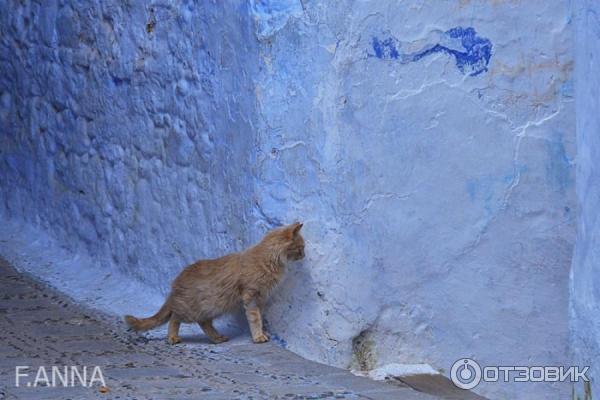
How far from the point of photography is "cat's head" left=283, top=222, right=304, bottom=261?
505 centimetres

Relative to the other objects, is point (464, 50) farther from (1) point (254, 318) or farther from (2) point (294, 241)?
(1) point (254, 318)

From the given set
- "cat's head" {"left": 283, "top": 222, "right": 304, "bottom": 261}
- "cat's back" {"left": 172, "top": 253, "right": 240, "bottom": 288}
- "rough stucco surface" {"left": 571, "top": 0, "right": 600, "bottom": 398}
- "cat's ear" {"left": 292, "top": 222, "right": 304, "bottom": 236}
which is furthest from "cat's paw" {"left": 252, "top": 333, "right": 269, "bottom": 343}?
"rough stucco surface" {"left": 571, "top": 0, "right": 600, "bottom": 398}

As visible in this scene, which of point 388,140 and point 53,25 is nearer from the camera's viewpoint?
point 388,140

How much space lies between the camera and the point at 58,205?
7.46 meters

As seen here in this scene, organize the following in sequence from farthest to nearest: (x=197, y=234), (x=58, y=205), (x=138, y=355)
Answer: (x=58, y=205) < (x=197, y=234) < (x=138, y=355)

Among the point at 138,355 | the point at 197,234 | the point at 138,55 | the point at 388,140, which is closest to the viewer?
the point at 388,140

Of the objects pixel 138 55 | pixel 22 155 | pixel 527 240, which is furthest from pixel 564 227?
pixel 22 155

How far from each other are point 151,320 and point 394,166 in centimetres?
154

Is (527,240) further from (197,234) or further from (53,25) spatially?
(53,25)

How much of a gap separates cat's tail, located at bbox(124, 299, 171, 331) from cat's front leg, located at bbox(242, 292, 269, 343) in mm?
429

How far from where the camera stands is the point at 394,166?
4848mm

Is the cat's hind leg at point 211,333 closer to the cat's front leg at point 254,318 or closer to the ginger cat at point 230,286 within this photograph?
the ginger cat at point 230,286

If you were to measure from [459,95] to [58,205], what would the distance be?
3.69 metres

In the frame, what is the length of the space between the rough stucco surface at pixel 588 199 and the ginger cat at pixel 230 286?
1427 millimetres
